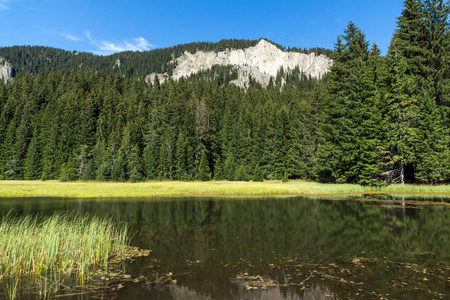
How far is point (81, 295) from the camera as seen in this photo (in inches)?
286

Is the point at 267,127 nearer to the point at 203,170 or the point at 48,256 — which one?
the point at 203,170

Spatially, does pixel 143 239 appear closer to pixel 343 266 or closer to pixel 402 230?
pixel 343 266

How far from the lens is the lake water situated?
294 inches

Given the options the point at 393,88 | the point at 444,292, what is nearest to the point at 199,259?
the point at 444,292

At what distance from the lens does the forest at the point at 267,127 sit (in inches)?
1414

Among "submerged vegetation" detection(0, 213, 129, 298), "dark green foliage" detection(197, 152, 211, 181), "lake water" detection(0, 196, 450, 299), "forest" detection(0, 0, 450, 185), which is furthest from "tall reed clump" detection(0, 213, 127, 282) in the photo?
"dark green foliage" detection(197, 152, 211, 181)

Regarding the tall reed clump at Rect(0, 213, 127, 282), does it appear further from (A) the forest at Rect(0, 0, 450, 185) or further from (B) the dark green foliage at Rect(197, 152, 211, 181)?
(B) the dark green foliage at Rect(197, 152, 211, 181)

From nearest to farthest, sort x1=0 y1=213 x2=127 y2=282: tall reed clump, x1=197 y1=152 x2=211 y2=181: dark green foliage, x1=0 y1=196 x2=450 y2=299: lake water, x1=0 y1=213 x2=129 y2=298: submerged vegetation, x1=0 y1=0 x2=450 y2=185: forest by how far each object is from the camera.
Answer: x1=0 y1=196 x2=450 y2=299: lake water < x1=0 y1=213 x2=129 y2=298: submerged vegetation < x1=0 y1=213 x2=127 y2=282: tall reed clump < x1=0 y1=0 x2=450 y2=185: forest < x1=197 y1=152 x2=211 y2=181: dark green foliage

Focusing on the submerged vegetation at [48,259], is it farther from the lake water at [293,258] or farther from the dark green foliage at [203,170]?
the dark green foliage at [203,170]

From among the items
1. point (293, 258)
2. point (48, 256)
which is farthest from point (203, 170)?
point (48, 256)

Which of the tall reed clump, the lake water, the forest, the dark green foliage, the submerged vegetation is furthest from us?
the dark green foliage

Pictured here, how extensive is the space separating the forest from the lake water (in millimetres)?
20259

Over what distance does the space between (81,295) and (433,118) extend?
4224 centimetres

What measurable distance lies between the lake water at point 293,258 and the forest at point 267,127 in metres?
20.3
